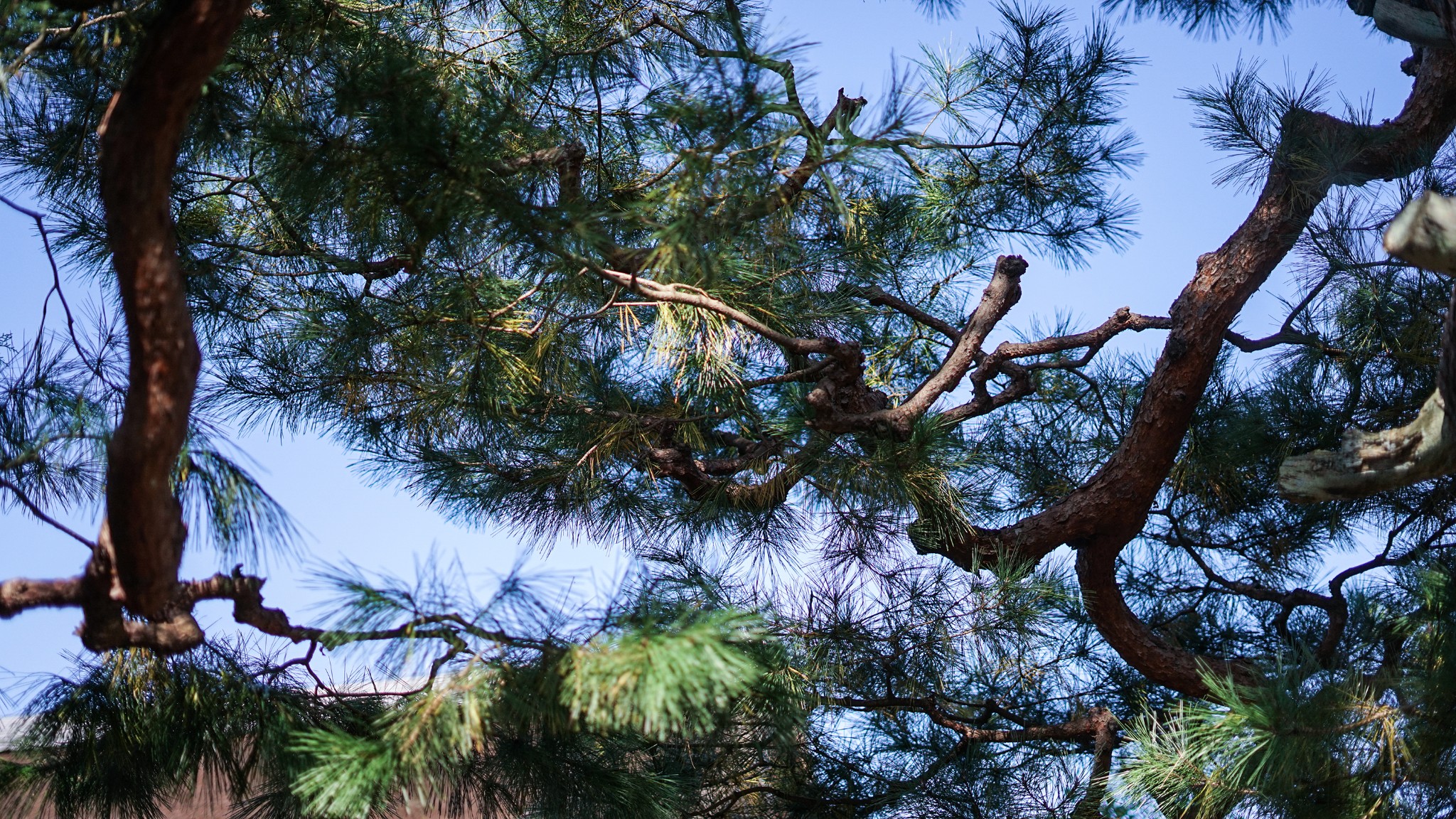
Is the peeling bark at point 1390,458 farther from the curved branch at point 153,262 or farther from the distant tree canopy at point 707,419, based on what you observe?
the curved branch at point 153,262

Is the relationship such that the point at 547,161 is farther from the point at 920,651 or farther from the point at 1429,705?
the point at 1429,705

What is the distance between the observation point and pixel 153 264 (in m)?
0.88

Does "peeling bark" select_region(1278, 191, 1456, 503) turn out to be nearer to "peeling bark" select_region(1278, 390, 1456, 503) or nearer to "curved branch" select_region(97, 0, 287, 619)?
"peeling bark" select_region(1278, 390, 1456, 503)

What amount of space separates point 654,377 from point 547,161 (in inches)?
26.3

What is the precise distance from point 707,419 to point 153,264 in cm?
110

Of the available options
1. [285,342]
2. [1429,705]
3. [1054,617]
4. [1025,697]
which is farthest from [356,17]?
[1429,705]

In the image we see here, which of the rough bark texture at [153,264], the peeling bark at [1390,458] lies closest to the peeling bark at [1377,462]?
the peeling bark at [1390,458]

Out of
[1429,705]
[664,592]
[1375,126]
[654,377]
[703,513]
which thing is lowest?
[1429,705]

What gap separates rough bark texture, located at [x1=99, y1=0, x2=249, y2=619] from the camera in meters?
0.85

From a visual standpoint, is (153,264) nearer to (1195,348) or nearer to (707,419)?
(707,419)

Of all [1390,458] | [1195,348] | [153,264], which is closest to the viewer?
[153,264]

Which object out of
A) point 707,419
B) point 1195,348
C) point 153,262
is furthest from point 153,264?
point 1195,348

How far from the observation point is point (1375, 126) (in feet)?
5.93

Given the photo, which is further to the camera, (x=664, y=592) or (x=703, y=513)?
(x=703, y=513)
